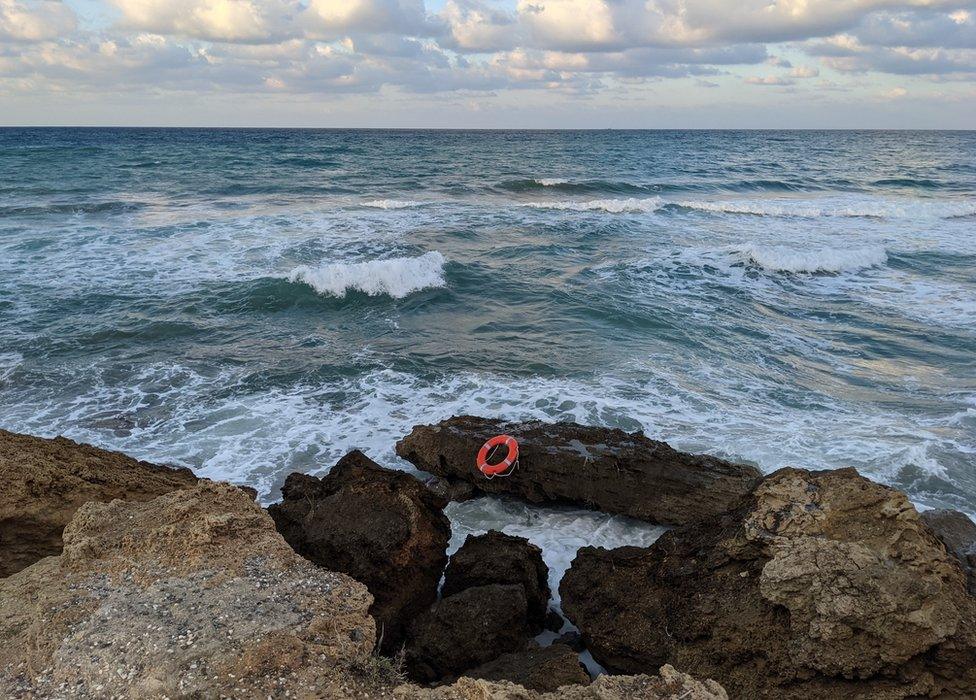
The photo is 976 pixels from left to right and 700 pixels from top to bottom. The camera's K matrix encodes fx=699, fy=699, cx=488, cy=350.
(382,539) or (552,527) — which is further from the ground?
(382,539)

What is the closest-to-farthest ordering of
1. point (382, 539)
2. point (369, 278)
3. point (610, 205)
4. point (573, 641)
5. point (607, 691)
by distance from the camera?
point (607, 691), point (573, 641), point (382, 539), point (369, 278), point (610, 205)

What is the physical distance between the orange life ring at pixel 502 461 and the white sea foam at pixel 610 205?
24393 mm

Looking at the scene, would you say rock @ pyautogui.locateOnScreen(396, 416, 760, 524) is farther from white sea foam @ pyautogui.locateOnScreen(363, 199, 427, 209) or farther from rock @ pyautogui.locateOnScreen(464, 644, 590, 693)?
white sea foam @ pyautogui.locateOnScreen(363, 199, 427, 209)

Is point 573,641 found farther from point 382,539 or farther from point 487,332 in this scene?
point 487,332

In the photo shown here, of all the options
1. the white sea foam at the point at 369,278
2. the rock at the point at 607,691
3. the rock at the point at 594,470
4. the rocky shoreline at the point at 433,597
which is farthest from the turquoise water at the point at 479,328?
the rock at the point at 607,691

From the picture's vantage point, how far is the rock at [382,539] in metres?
5.43

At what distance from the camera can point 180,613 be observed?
13.1ft

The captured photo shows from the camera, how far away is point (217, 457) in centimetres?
857

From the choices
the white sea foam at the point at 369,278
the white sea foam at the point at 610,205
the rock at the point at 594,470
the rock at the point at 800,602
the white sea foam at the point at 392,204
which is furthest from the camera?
the white sea foam at the point at 610,205

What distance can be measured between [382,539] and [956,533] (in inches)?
181

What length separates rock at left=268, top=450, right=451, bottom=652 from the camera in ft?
17.8

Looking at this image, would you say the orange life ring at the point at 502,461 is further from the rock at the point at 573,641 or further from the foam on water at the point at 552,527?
the rock at the point at 573,641

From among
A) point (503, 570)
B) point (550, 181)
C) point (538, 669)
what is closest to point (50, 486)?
point (503, 570)

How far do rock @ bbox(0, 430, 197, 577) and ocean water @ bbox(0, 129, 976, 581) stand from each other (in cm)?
201
